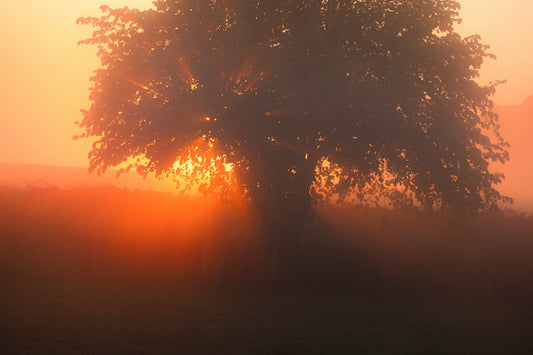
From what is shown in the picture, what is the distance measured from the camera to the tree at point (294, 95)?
68.9 feet

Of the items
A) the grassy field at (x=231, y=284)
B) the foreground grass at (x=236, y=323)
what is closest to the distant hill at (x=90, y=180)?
the grassy field at (x=231, y=284)

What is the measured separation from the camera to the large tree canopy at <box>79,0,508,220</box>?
21.0m

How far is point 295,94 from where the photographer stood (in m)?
21.2

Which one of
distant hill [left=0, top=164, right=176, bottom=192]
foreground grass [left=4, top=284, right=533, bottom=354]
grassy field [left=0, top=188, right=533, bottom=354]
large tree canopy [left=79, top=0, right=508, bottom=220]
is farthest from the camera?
distant hill [left=0, top=164, right=176, bottom=192]

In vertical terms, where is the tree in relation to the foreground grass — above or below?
above

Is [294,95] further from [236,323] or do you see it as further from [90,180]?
[90,180]

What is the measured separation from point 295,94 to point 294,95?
0.57ft

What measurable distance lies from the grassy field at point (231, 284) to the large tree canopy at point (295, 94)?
233 centimetres

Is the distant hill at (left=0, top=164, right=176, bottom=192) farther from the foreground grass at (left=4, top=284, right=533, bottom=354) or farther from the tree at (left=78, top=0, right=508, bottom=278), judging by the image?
the foreground grass at (left=4, top=284, right=533, bottom=354)

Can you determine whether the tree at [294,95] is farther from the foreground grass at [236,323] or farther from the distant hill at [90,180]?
the distant hill at [90,180]

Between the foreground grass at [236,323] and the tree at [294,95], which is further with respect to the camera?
the tree at [294,95]

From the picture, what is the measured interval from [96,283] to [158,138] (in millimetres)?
5707

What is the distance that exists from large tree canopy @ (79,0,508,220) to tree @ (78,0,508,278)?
0.17ft

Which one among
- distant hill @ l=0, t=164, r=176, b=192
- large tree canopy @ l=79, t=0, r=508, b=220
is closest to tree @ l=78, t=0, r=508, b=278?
large tree canopy @ l=79, t=0, r=508, b=220
